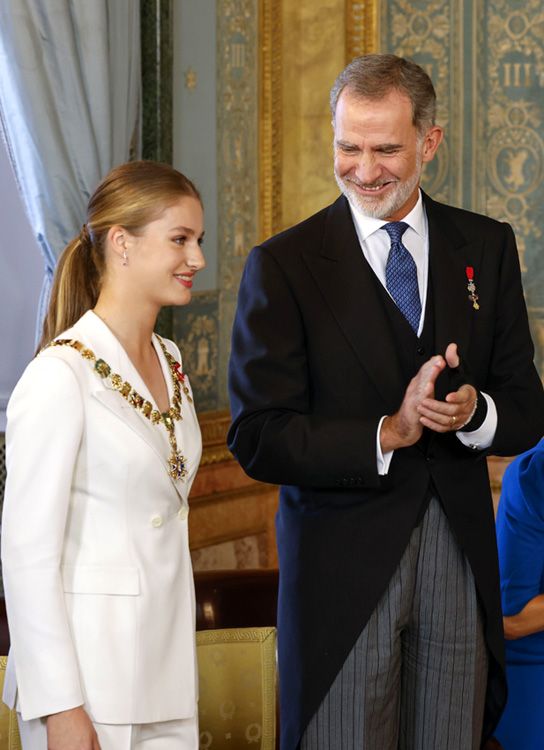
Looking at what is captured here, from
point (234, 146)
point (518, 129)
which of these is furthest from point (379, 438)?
point (518, 129)

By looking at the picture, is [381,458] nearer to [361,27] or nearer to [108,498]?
[108,498]

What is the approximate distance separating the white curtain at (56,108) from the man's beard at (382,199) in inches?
68.8

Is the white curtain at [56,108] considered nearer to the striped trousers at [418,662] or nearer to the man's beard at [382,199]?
the man's beard at [382,199]

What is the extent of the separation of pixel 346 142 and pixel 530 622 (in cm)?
118

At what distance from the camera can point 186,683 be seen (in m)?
2.14

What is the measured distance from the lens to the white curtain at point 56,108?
3863mm

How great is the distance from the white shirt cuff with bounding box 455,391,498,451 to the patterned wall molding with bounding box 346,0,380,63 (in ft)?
10.8

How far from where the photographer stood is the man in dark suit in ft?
7.37

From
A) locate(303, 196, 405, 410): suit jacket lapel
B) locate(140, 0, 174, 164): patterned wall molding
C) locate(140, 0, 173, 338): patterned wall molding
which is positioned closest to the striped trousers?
locate(303, 196, 405, 410): suit jacket lapel

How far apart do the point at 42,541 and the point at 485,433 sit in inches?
32.9

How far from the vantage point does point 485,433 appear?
7.50 ft

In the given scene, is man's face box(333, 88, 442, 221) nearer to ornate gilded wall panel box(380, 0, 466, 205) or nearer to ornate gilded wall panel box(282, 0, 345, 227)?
ornate gilded wall panel box(380, 0, 466, 205)

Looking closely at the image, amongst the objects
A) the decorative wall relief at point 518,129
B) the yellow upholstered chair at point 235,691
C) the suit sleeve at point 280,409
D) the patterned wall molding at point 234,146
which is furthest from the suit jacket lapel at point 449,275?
the decorative wall relief at point 518,129

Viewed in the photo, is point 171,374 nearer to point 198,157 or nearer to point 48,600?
point 48,600
